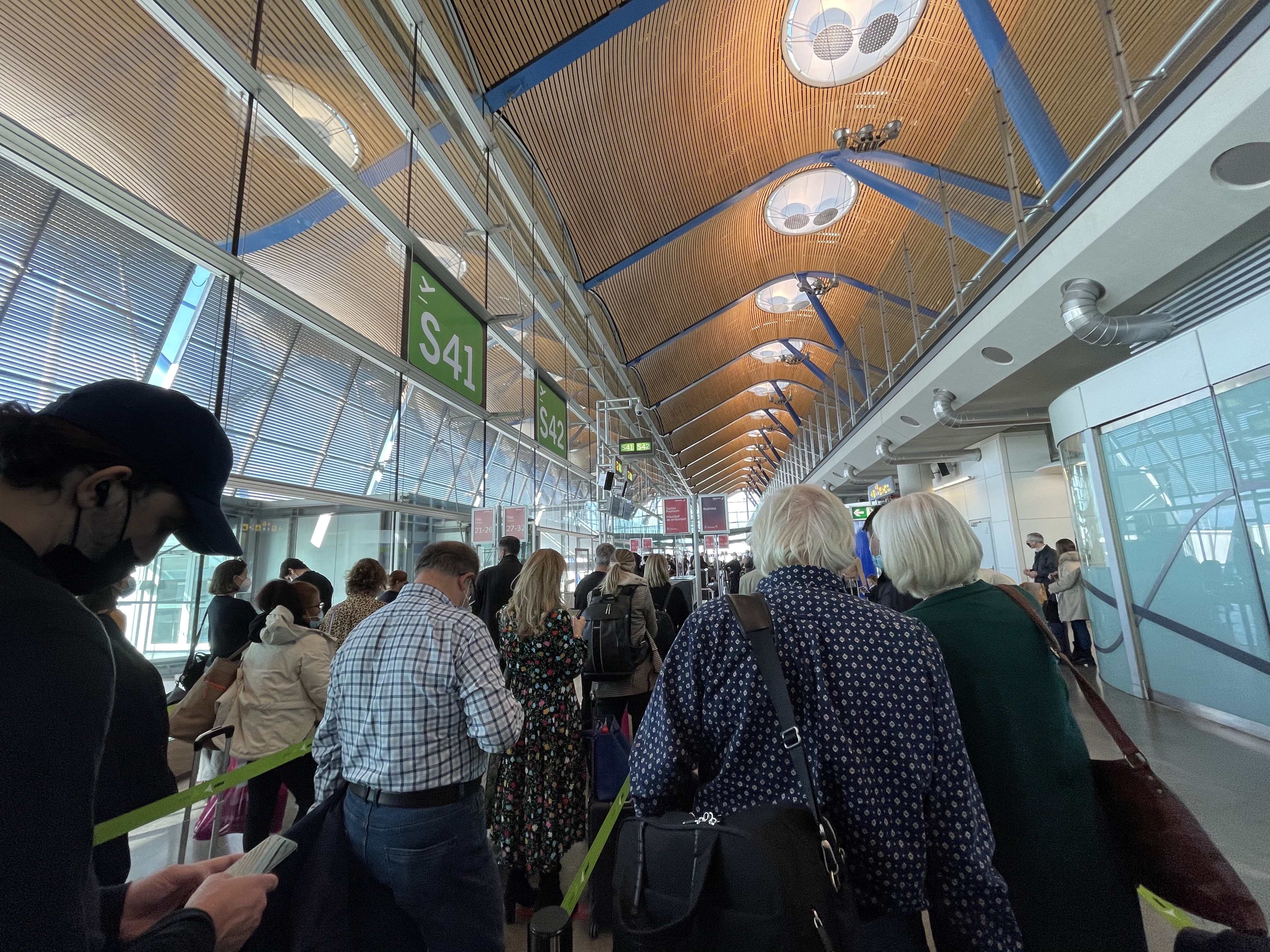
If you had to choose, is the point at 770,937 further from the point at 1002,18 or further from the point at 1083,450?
the point at 1002,18

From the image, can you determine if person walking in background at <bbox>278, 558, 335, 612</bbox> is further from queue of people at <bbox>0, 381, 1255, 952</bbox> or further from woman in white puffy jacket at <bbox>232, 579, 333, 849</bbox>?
queue of people at <bbox>0, 381, 1255, 952</bbox>

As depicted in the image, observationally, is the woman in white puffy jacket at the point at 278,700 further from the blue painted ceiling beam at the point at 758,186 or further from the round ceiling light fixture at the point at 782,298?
the round ceiling light fixture at the point at 782,298

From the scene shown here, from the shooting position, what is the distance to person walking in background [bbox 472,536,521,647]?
478cm

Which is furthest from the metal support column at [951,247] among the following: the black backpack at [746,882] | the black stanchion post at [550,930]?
the black stanchion post at [550,930]

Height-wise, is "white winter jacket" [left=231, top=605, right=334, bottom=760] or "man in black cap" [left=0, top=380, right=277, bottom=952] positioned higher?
"man in black cap" [left=0, top=380, right=277, bottom=952]

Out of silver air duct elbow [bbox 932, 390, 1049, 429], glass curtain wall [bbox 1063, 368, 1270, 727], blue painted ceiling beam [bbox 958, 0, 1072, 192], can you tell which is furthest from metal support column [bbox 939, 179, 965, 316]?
glass curtain wall [bbox 1063, 368, 1270, 727]

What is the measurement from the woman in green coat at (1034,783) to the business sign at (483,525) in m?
6.31

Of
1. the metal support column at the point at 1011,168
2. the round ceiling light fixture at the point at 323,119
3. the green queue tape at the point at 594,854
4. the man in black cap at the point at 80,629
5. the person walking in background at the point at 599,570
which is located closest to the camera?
the man in black cap at the point at 80,629

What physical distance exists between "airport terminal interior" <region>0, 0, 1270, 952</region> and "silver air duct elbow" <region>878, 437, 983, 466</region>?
79cm

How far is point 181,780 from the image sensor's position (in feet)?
14.8

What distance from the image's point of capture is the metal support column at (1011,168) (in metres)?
6.15

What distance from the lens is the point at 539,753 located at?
9.68ft

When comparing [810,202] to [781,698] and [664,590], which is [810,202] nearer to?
[664,590]

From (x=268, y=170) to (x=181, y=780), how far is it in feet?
14.9
